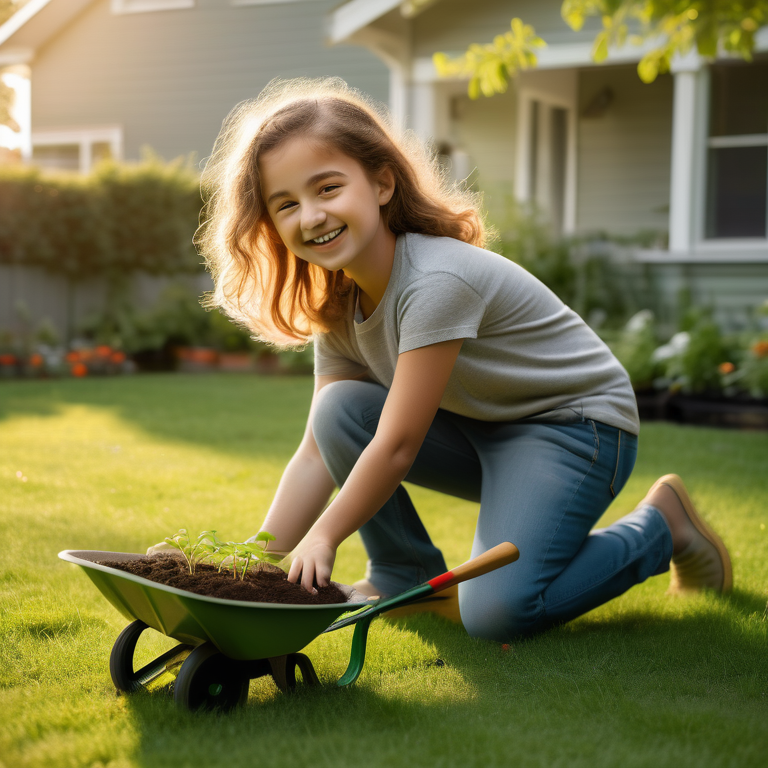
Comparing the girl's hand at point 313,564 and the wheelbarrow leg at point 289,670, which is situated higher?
the girl's hand at point 313,564

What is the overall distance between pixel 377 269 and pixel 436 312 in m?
0.22

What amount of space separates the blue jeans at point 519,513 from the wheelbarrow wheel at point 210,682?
0.64 meters

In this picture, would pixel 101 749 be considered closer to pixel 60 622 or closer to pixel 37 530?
pixel 60 622

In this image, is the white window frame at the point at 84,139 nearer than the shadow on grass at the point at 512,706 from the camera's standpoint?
No

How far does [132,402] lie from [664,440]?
11.9 ft

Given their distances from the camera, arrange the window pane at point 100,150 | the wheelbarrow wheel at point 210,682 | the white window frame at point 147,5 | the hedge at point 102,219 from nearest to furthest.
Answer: the wheelbarrow wheel at point 210,682 → the hedge at point 102,219 → the white window frame at point 147,5 → the window pane at point 100,150

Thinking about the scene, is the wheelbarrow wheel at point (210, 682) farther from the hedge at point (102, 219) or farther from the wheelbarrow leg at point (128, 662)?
the hedge at point (102, 219)

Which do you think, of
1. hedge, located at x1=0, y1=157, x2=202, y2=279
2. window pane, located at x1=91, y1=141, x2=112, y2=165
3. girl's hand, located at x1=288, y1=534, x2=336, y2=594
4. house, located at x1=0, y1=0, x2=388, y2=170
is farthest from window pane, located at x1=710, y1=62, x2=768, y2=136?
window pane, located at x1=91, y1=141, x2=112, y2=165

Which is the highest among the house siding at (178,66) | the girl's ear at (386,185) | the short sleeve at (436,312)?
the house siding at (178,66)

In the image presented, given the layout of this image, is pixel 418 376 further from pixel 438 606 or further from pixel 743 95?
pixel 743 95

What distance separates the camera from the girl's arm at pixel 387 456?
1.79 m

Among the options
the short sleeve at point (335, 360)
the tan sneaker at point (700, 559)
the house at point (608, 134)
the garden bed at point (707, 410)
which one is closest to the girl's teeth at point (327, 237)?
the short sleeve at point (335, 360)

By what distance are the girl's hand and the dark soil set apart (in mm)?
15

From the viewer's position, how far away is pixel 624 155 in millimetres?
Result: 9477
